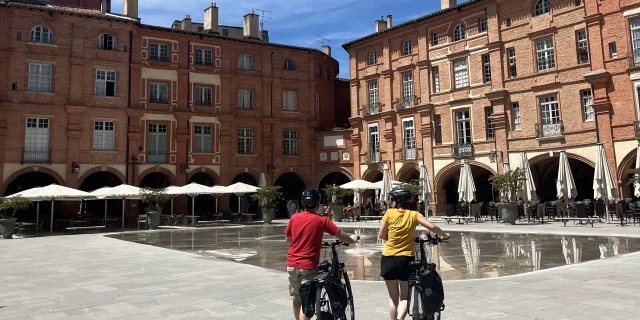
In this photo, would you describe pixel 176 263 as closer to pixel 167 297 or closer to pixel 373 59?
pixel 167 297

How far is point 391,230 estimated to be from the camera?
5.02 meters

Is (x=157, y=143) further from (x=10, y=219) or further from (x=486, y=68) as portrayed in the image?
(x=486, y=68)

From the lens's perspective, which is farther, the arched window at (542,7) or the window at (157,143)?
the window at (157,143)

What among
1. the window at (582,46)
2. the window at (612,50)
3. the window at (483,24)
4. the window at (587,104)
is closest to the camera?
the window at (612,50)

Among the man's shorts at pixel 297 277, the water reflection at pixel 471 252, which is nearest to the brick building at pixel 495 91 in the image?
the water reflection at pixel 471 252

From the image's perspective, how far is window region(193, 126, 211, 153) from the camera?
3328 centimetres

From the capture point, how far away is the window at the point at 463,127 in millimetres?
30531

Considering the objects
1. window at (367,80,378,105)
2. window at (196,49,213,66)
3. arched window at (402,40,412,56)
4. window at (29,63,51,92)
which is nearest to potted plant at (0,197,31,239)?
window at (29,63,51,92)

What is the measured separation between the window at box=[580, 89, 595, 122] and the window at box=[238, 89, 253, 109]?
21.8 m

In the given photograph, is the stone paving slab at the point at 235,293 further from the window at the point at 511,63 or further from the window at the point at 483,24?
the window at the point at 483,24

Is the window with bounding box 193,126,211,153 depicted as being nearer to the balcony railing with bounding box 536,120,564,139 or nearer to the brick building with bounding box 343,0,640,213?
the brick building with bounding box 343,0,640,213

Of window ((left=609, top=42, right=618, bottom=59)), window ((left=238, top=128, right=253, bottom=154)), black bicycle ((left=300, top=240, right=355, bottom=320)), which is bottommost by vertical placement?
black bicycle ((left=300, top=240, right=355, bottom=320))

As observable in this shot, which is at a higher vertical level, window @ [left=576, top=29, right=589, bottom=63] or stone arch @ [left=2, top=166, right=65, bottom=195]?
window @ [left=576, top=29, right=589, bottom=63]

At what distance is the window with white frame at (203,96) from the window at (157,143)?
9.88 feet
